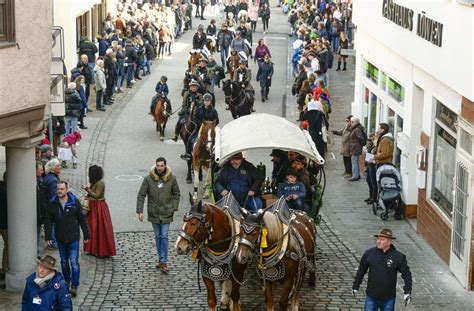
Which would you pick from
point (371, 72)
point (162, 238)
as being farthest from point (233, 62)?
point (162, 238)

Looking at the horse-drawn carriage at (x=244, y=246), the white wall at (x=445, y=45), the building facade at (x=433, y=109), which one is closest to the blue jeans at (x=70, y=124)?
the building facade at (x=433, y=109)

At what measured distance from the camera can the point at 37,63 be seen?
17.7m

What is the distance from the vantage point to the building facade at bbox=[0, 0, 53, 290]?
671 inches

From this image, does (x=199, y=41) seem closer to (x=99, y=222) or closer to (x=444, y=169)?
(x=444, y=169)

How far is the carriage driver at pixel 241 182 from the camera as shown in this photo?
1872 centimetres

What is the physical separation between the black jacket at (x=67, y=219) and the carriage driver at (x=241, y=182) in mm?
2218

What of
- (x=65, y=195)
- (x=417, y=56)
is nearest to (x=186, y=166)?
(x=417, y=56)

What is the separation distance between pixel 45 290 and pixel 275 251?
3.27 meters

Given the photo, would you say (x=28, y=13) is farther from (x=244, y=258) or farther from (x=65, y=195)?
(x=244, y=258)

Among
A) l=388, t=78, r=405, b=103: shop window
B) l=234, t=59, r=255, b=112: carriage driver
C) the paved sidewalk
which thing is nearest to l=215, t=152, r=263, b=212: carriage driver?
the paved sidewalk

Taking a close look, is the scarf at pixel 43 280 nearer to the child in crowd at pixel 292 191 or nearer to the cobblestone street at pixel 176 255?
the cobblestone street at pixel 176 255

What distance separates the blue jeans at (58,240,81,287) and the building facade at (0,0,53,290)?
0.53 metres

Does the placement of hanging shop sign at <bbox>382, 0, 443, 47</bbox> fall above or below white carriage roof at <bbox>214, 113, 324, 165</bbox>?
above

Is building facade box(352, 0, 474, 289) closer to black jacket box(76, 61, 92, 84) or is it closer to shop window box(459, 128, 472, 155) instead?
shop window box(459, 128, 472, 155)
